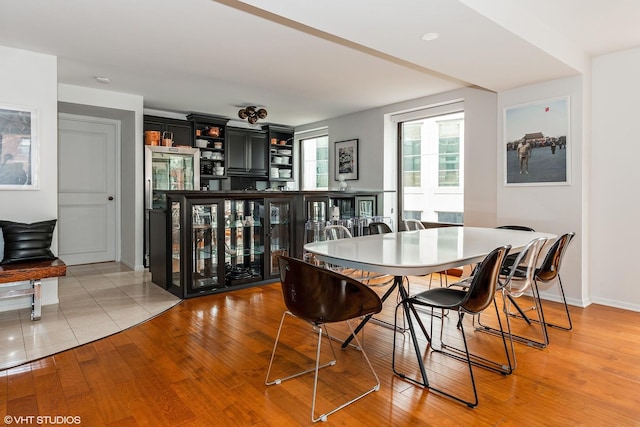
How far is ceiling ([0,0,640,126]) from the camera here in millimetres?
2627

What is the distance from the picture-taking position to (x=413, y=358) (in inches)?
105

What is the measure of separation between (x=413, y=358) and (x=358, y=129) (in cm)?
470

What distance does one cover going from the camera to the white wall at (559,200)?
12.5 feet

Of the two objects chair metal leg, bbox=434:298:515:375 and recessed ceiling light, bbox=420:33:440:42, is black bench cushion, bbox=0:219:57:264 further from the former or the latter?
recessed ceiling light, bbox=420:33:440:42

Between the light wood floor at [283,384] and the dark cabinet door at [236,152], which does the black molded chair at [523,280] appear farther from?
the dark cabinet door at [236,152]

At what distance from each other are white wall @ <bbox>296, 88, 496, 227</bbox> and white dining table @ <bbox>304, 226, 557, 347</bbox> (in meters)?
1.46

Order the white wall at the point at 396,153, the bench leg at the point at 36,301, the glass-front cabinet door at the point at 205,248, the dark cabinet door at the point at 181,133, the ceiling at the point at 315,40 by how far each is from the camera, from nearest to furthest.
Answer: the ceiling at the point at 315,40 → the bench leg at the point at 36,301 → the glass-front cabinet door at the point at 205,248 → the white wall at the point at 396,153 → the dark cabinet door at the point at 181,133

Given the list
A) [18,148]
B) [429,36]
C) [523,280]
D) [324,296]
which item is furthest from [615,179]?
[18,148]

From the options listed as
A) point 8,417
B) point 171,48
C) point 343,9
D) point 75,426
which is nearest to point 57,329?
point 8,417

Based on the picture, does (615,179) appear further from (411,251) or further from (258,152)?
(258,152)

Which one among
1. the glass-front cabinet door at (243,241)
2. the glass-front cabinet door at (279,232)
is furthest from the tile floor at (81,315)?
the glass-front cabinet door at (279,232)

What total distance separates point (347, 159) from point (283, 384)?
5.04 m

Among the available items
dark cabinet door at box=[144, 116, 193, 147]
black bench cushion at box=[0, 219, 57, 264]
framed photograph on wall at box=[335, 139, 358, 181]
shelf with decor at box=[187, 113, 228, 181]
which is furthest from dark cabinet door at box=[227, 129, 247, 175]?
black bench cushion at box=[0, 219, 57, 264]

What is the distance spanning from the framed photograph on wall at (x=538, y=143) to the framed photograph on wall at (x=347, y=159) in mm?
2769
